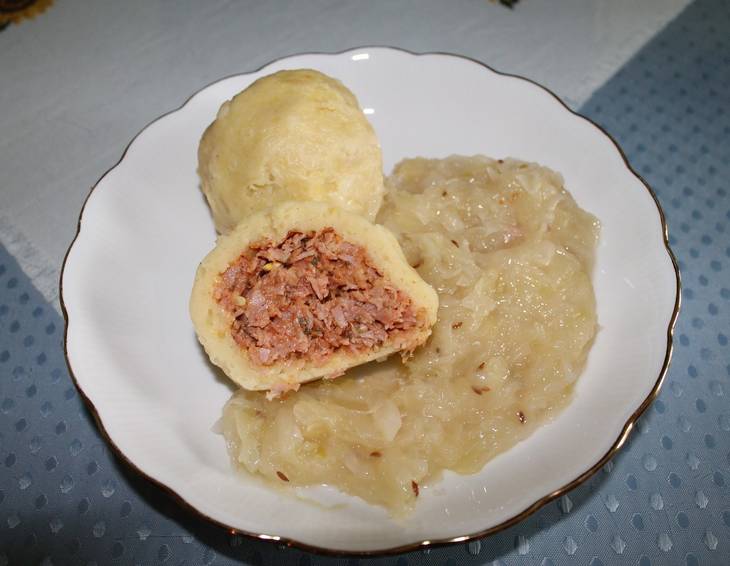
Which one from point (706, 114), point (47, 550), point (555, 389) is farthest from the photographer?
point (706, 114)

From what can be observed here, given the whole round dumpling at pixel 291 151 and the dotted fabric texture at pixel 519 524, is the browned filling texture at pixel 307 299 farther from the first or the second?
the dotted fabric texture at pixel 519 524

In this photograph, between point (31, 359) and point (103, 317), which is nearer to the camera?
point (103, 317)

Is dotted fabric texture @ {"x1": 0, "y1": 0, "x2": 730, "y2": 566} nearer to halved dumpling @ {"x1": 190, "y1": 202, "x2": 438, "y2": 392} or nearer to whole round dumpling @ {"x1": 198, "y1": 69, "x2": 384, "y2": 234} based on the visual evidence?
halved dumpling @ {"x1": 190, "y1": 202, "x2": 438, "y2": 392}

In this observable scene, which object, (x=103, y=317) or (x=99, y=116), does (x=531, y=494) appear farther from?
(x=99, y=116)

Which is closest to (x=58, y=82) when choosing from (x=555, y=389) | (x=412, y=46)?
(x=412, y=46)

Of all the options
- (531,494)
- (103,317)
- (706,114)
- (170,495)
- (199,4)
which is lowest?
(706,114)

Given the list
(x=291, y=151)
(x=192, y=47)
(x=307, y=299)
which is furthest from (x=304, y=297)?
(x=192, y=47)
